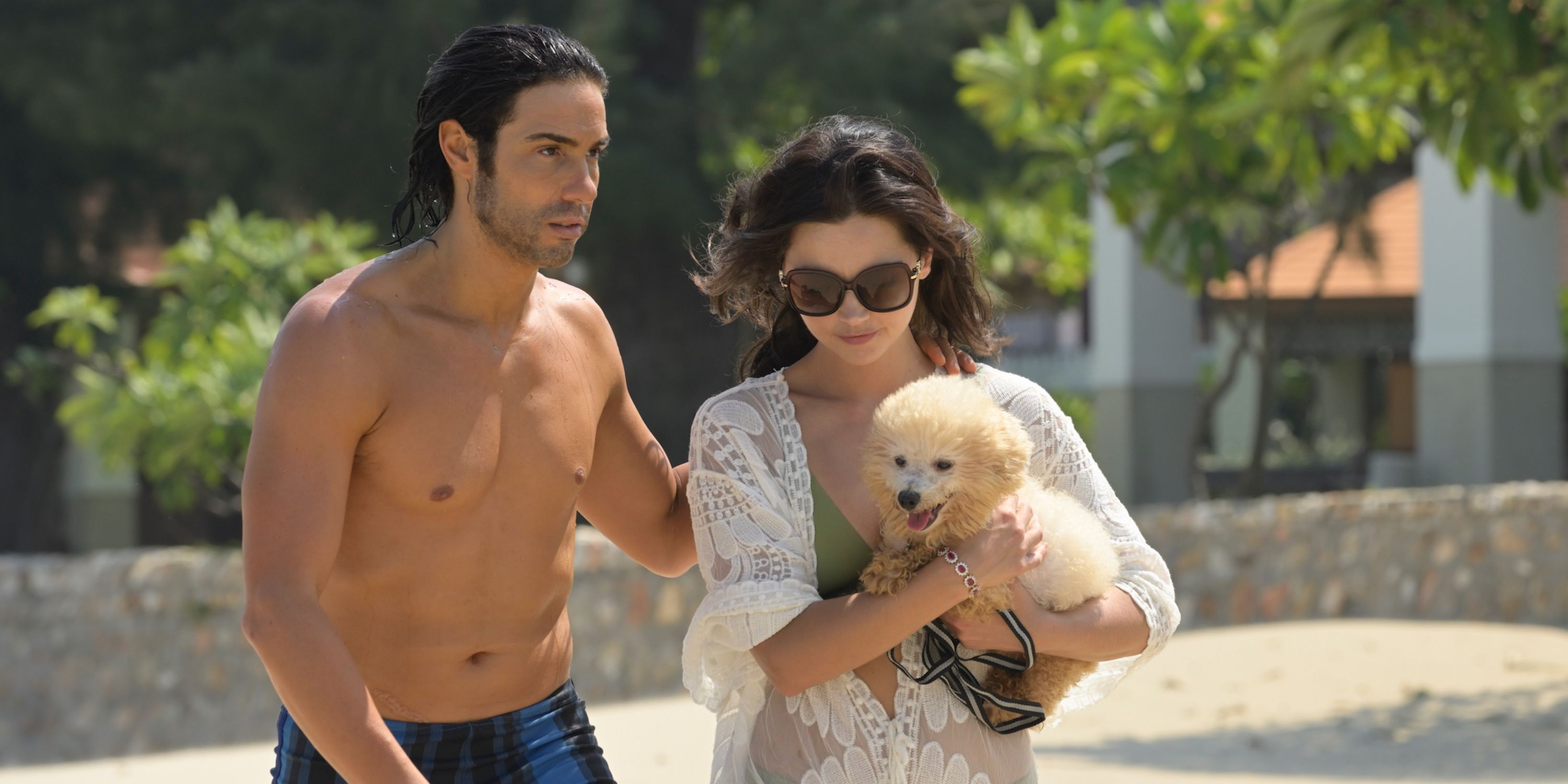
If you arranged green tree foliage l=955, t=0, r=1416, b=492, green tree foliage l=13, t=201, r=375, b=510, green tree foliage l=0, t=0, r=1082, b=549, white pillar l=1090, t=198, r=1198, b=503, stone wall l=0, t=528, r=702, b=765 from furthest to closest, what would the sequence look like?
white pillar l=1090, t=198, r=1198, b=503 < green tree foliage l=0, t=0, r=1082, b=549 < green tree foliage l=955, t=0, r=1416, b=492 < green tree foliage l=13, t=201, r=375, b=510 < stone wall l=0, t=528, r=702, b=765

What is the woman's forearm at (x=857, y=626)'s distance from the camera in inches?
87.6

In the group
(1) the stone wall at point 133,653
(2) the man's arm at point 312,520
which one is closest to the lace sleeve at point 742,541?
(2) the man's arm at point 312,520

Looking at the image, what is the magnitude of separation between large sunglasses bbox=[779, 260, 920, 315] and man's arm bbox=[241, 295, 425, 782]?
0.66 meters

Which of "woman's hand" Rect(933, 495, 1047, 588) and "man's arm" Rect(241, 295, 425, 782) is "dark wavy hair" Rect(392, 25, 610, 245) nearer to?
"man's arm" Rect(241, 295, 425, 782)

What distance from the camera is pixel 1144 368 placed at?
13750 mm

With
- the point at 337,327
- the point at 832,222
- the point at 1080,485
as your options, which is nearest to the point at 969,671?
the point at 1080,485

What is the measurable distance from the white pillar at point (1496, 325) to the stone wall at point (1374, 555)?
43.9 inches

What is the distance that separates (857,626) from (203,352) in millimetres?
7120

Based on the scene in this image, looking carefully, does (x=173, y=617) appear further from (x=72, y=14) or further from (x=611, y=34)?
(x=72, y=14)

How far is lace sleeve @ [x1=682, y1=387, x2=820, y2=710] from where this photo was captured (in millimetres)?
2305

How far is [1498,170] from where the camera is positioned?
7.34 metres

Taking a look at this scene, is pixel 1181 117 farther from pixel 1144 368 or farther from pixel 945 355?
pixel 945 355

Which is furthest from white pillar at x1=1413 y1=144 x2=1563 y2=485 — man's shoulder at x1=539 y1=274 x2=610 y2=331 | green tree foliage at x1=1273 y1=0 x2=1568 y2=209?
man's shoulder at x1=539 y1=274 x2=610 y2=331

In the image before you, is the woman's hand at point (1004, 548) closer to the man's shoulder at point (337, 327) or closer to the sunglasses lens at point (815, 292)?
the sunglasses lens at point (815, 292)
